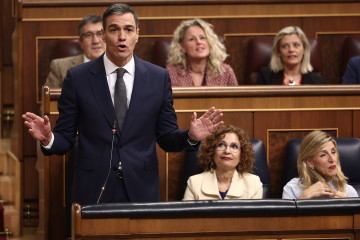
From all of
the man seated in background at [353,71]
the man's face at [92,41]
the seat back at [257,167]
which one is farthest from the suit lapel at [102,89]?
the man seated in background at [353,71]

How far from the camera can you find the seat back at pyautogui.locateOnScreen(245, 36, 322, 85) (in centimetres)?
A: 148

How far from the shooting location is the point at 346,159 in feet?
3.52

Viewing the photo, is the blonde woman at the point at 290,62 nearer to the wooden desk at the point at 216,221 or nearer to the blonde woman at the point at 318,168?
the blonde woman at the point at 318,168

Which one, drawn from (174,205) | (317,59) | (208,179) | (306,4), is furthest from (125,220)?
(306,4)

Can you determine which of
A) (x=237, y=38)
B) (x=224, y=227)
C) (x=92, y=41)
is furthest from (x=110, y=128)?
(x=237, y=38)

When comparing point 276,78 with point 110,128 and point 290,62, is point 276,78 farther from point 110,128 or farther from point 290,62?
point 110,128

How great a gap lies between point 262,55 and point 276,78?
0.32 feet

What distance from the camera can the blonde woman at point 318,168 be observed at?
3.37 feet

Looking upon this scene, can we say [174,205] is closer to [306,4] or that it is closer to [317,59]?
[317,59]

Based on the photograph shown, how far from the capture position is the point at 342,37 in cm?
157

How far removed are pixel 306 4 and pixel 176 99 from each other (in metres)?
0.58

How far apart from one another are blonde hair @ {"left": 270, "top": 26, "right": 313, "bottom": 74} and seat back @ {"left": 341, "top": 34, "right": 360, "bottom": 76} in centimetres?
16

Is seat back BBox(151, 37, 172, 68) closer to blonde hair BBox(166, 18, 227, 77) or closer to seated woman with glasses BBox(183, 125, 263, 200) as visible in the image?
blonde hair BBox(166, 18, 227, 77)

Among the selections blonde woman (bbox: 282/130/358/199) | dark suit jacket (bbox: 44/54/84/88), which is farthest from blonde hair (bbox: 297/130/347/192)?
dark suit jacket (bbox: 44/54/84/88)
